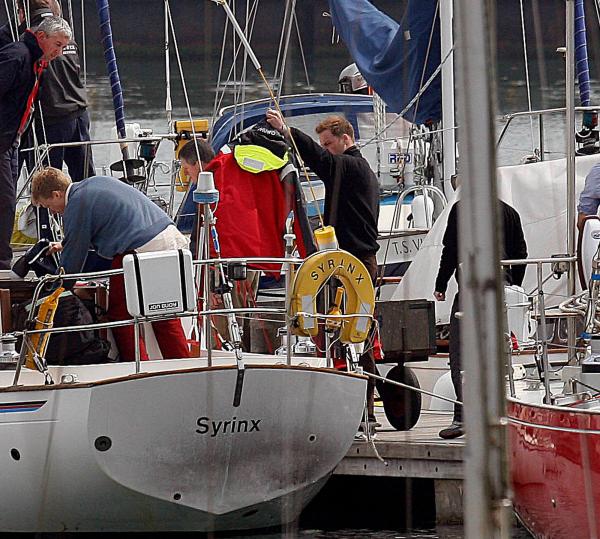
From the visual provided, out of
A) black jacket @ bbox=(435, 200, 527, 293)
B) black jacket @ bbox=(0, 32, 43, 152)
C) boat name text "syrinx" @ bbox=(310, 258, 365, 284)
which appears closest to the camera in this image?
boat name text "syrinx" @ bbox=(310, 258, 365, 284)

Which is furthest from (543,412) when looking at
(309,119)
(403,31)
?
(309,119)

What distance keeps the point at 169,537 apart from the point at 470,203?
17.0 feet

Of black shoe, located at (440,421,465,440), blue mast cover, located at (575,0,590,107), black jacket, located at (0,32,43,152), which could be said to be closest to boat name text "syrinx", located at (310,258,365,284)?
black shoe, located at (440,421,465,440)

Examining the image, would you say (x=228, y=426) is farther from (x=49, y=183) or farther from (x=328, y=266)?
(x=49, y=183)

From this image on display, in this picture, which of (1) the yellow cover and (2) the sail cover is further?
(2) the sail cover

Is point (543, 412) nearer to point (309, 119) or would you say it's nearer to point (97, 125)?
point (309, 119)

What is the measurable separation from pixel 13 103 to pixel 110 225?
6.85ft

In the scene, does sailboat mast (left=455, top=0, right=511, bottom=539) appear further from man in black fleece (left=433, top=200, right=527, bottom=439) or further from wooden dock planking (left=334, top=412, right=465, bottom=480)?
wooden dock planking (left=334, top=412, right=465, bottom=480)

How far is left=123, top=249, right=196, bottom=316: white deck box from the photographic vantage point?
6109mm

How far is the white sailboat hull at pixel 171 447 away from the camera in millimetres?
6270

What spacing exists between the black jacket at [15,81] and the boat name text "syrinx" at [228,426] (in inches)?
107

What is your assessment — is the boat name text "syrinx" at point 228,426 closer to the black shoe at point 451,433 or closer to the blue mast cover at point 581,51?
the black shoe at point 451,433

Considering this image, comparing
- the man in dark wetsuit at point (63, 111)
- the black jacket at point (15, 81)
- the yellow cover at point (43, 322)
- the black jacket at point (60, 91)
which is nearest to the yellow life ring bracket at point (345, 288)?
the yellow cover at point (43, 322)

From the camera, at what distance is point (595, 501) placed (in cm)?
554
